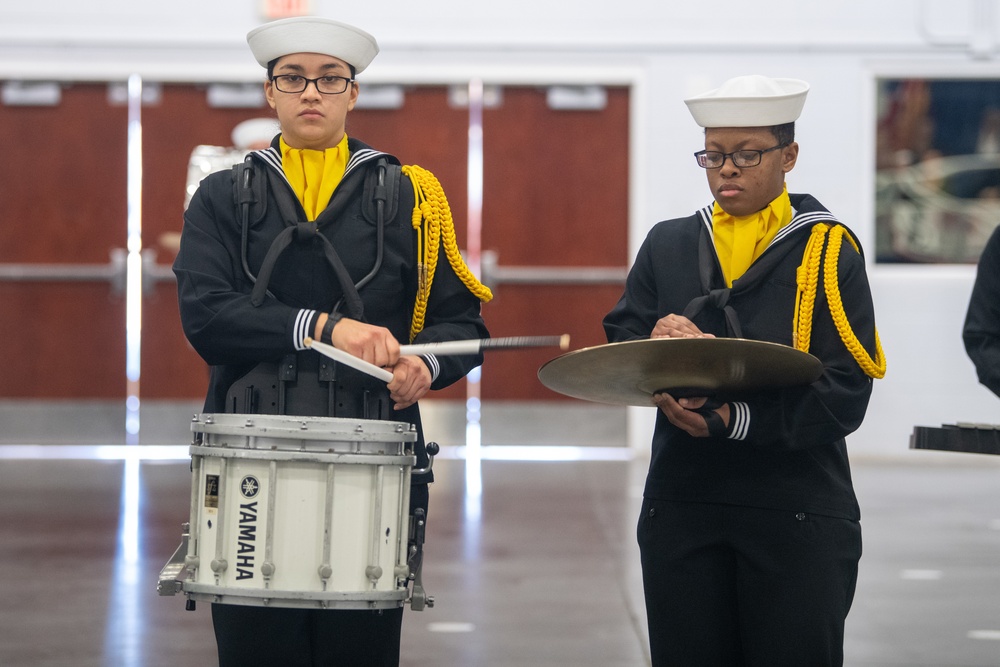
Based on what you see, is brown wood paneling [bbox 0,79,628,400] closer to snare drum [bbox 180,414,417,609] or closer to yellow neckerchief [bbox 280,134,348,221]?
yellow neckerchief [bbox 280,134,348,221]

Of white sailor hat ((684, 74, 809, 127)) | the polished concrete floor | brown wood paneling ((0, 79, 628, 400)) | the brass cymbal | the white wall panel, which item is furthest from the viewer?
brown wood paneling ((0, 79, 628, 400))

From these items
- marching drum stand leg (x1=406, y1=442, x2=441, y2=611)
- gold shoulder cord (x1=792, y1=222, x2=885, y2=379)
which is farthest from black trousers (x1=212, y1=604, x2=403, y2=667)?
gold shoulder cord (x1=792, y1=222, x2=885, y2=379)

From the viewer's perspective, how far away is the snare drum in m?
1.82

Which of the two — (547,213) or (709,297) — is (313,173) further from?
(547,213)

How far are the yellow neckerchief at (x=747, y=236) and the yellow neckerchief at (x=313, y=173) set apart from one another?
713mm

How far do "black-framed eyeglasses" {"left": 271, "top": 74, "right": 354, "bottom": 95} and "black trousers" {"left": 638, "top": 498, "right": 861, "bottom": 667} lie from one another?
0.95m

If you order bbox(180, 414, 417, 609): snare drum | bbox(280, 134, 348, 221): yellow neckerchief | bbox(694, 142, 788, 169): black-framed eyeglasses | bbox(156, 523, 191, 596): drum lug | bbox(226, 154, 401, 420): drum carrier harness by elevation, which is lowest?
bbox(156, 523, 191, 596): drum lug

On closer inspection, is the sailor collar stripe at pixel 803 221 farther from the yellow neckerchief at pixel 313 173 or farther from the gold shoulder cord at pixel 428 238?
the yellow neckerchief at pixel 313 173

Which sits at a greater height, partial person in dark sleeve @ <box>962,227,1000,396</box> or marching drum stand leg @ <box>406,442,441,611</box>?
partial person in dark sleeve @ <box>962,227,1000,396</box>

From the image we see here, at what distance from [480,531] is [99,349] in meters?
3.83

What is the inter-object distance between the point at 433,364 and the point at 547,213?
19.7ft

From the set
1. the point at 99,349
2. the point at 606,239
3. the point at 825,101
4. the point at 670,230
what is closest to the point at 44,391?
→ the point at 99,349

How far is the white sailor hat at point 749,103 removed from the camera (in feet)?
7.10

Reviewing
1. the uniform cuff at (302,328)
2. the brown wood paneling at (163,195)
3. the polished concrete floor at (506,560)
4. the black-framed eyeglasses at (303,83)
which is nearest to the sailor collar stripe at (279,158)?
the black-framed eyeglasses at (303,83)
